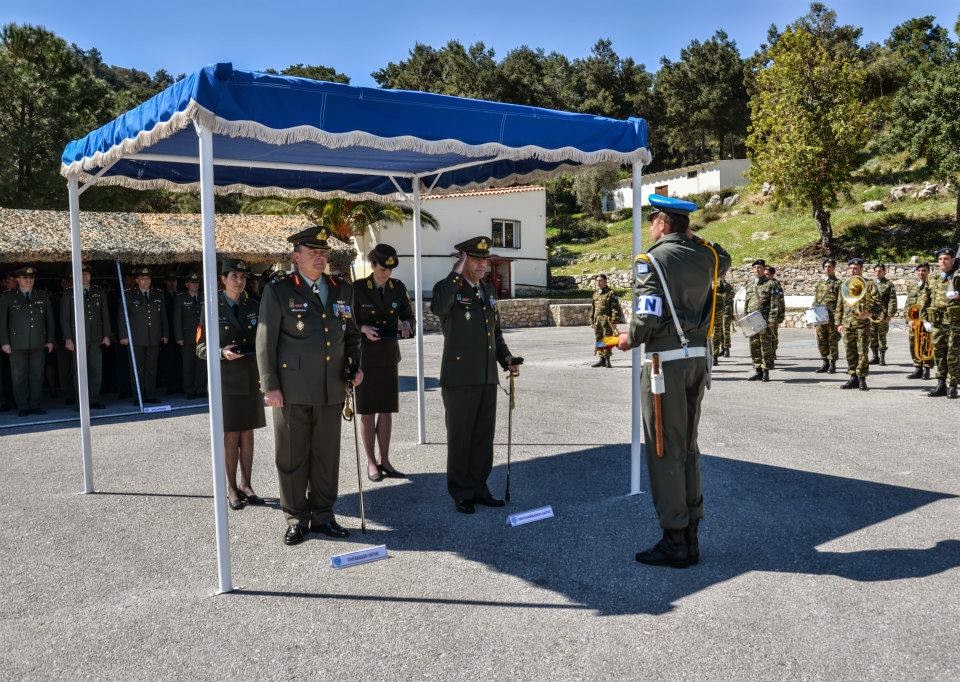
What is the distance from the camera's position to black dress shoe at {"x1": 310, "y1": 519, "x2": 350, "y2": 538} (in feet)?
17.9

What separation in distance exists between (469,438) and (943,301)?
836 centimetres

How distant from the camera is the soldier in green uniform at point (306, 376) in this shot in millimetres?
5238

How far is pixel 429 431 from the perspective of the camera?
9.12m

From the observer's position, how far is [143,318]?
12.5 metres

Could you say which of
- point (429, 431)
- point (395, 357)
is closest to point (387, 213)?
point (429, 431)

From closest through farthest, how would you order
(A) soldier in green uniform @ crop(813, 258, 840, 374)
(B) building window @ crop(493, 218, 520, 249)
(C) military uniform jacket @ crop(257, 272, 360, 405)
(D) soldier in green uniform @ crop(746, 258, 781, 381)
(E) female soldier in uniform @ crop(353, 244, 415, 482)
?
(C) military uniform jacket @ crop(257, 272, 360, 405)
(E) female soldier in uniform @ crop(353, 244, 415, 482)
(D) soldier in green uniform @ crop(746, 258, 781, 381)
(A) soldier in green uniform @ crop(813, 258, 840, 374)
(B) building window @ crop(493, 218, 520, 249)

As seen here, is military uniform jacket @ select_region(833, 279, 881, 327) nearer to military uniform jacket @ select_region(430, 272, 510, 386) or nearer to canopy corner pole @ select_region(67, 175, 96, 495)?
military uniform jacket @ select_region(430, 272, 510, 386)

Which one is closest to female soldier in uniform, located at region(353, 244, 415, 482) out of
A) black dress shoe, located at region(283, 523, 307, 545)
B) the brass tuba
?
black dress shoe, located at region(283, 523, 307, 545)

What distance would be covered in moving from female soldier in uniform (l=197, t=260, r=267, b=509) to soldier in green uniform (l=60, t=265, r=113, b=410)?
6.73m

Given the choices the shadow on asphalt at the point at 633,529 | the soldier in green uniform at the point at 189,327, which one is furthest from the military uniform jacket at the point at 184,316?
the shadow on asphalt at the point at 633,529

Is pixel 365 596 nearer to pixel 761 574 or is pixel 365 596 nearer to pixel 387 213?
pixel 761 574

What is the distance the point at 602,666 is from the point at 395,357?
3.79 meters

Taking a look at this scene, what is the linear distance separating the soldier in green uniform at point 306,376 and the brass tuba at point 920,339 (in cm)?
1077

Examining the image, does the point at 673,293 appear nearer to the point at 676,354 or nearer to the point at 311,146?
the point at 676,354
